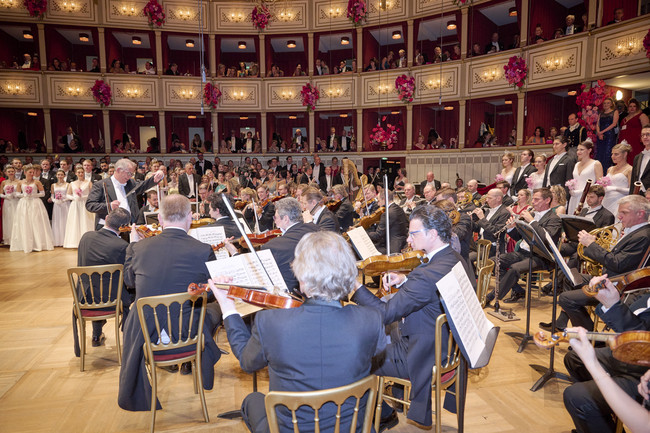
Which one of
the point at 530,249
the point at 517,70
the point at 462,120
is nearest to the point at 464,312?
the point at 530,249

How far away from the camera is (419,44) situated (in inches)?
646

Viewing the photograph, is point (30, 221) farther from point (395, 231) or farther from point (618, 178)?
point (618, 178)

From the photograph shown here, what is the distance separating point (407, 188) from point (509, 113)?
10.6m

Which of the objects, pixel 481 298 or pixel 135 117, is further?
pixel 135 117

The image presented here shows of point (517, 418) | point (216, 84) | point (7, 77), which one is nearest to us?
point (517, 418)

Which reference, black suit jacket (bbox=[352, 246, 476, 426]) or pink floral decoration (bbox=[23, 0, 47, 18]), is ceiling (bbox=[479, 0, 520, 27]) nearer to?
black suit jacket (bbox=[352, 246, 476, 426])

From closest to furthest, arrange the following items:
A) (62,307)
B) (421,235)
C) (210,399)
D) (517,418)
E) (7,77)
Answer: (421,235)
(517,418)
(210,399)
(62,307)
(7,77)

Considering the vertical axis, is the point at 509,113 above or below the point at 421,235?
above

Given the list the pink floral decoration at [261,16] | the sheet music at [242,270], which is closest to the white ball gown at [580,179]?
the sheet music at [242,270]

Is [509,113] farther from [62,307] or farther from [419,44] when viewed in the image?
[62,307]

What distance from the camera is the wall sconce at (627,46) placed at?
8961mm

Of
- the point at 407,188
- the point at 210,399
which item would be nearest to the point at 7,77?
the point at 407,188

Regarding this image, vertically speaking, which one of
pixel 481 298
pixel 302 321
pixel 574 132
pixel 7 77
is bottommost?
pixel 481 298

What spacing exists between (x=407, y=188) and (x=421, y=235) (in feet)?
14.9
